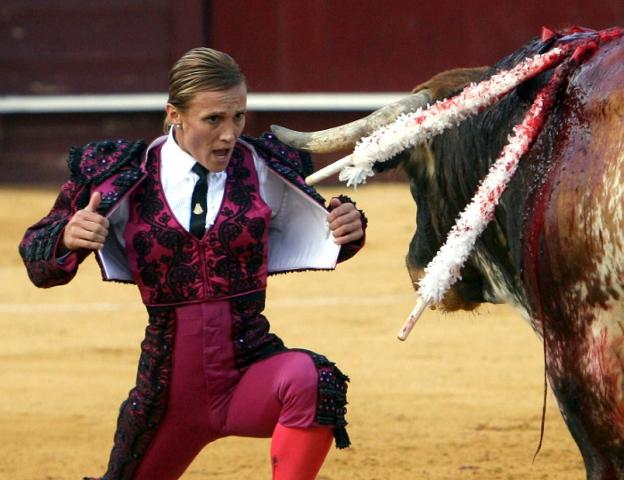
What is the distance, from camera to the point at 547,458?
13.6 ft

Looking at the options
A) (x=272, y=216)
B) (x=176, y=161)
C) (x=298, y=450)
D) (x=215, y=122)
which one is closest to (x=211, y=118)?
(x=215, y=122)

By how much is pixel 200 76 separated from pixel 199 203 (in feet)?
0.83

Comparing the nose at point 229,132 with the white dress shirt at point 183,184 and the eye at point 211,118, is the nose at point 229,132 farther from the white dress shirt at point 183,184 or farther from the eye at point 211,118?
the white dress shirt at point 183,184

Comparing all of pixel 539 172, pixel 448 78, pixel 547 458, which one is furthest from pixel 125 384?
pixel 539 172

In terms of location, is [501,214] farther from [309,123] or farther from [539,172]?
[309,123]

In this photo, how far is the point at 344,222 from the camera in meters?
2.77

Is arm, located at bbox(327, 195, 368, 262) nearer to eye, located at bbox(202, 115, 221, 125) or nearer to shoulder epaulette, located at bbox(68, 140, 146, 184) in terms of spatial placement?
eye, located at bbox(202, 115, 221, 125)

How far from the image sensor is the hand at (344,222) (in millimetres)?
2771

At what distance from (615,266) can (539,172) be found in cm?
28

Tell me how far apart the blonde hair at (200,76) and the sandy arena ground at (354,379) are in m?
1.48

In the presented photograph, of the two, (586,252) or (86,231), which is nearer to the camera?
(586,252)

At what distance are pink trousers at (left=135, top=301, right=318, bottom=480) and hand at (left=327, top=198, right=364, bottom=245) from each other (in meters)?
0.24

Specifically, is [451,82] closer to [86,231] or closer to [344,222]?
[344,222]

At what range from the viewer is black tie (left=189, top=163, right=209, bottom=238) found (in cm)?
281
